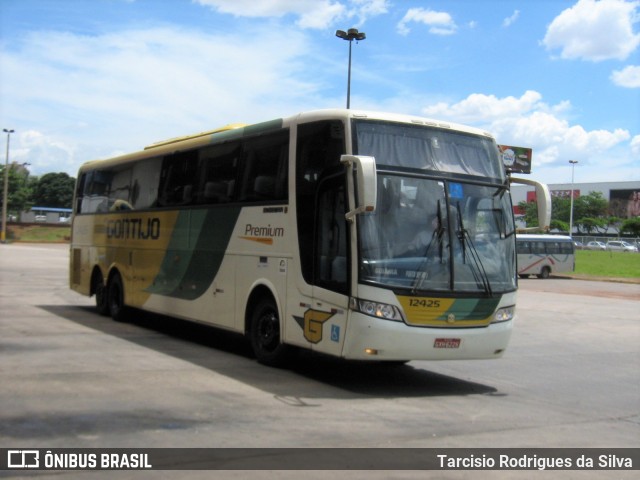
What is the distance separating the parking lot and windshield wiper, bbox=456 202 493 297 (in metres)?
1.41

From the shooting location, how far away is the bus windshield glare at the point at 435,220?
29.8 ft

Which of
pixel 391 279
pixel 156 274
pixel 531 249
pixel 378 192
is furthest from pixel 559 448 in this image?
pixel 531 249

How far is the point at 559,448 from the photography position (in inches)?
274

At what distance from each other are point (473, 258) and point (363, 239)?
4.94 feet

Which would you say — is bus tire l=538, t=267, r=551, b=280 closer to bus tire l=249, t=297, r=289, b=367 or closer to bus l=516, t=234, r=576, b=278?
bus l=516, t=234, r=576, b=278

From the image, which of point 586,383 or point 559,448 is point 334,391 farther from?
point 586,383

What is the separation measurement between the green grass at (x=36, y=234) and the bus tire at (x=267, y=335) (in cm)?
7471

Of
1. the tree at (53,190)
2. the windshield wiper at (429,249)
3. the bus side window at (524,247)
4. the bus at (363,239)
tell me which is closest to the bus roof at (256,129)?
the bus at (363,239)

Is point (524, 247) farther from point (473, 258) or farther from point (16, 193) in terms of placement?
point (16, 193)

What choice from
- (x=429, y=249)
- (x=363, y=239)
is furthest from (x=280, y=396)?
(x=429, y=249)

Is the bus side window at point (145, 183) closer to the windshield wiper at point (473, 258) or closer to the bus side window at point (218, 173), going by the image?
the bus side window at point (218, 173)

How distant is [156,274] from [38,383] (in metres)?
5.59

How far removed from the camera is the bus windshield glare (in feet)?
29.8

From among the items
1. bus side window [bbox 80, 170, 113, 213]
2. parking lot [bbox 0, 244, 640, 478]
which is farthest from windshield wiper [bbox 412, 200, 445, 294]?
bus side window [bbox 80, 170, 113, 213]
